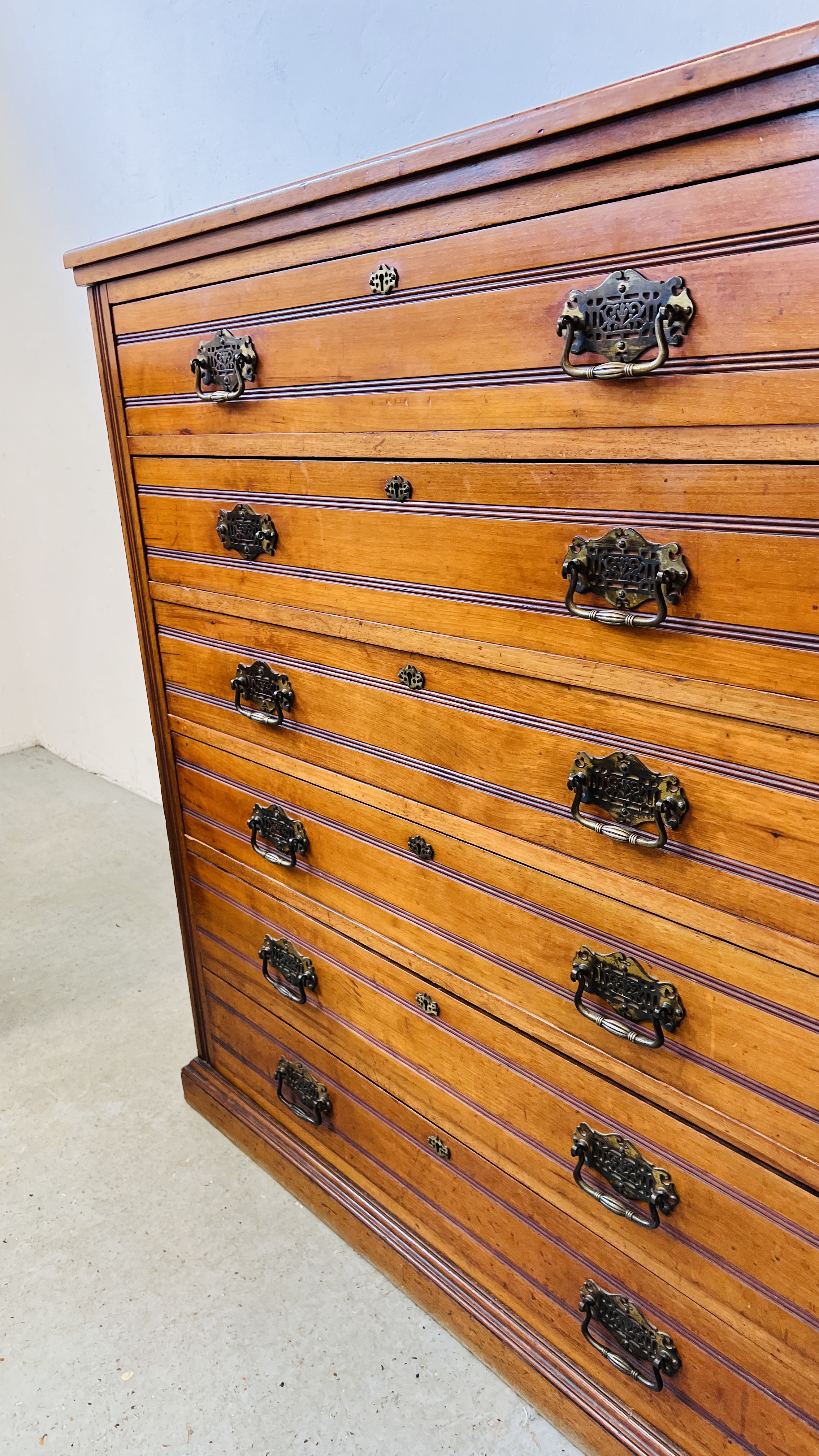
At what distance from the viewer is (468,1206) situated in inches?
51.3

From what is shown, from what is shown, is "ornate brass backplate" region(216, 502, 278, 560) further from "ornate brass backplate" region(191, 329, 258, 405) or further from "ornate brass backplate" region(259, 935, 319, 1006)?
"ornate brass backplate" region(259, 935, 319, 1006)

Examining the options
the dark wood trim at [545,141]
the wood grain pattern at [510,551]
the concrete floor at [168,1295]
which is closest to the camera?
the dark wood trim at [545,141]

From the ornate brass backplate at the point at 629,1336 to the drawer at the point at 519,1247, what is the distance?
0.04 feet

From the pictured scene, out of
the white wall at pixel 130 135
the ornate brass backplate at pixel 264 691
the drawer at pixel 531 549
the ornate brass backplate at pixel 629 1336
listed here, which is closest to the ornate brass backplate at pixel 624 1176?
the ornate brass backplate at pixel 629 1336

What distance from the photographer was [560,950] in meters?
1.03

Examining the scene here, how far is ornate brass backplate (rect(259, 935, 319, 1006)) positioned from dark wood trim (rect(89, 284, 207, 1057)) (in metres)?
0.27

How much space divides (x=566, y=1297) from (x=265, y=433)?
121 cm

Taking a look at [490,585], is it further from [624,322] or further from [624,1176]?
[624,1176]

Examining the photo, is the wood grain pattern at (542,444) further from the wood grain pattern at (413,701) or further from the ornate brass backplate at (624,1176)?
the ornate brass backplate at (624,1176)

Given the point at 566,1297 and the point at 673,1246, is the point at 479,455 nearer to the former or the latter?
the point at 673,1246

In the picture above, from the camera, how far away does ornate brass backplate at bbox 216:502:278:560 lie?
122 cm

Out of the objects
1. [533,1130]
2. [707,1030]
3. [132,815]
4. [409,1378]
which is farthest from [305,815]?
[132,815]

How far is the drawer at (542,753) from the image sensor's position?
814 millimetres

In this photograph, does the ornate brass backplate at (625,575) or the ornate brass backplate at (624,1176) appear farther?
the ornate brass backplate at (624,1176)
